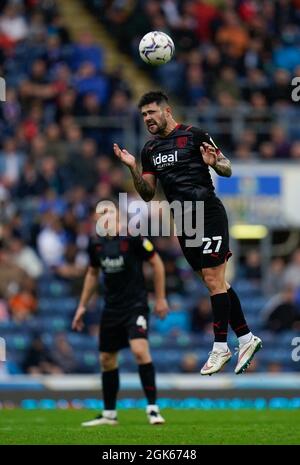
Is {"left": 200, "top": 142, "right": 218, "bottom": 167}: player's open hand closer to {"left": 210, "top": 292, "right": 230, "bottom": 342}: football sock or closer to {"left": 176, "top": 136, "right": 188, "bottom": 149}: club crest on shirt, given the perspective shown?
{"left": 176, "top": 136, "right": 188, "bottom": 149}: club crest on shirt

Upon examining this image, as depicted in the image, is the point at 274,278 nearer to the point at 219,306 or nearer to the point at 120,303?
the point at 120,303

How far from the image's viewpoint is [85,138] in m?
23.8

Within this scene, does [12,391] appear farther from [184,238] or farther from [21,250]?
[184,238]

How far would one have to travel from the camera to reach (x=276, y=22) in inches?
1077

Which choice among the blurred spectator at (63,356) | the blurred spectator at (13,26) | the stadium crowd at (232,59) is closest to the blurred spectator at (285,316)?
the stadium crowd at (232,59)

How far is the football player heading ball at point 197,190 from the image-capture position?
1260cm

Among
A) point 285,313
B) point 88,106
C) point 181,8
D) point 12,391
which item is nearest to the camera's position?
point 12,391

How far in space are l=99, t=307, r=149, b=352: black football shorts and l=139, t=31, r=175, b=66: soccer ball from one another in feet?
10.5

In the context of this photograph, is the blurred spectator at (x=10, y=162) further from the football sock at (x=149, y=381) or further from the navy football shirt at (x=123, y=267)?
the football sock at (x=149, y=381)

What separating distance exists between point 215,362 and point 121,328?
8.35 ft

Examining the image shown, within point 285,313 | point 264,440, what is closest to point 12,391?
point 285,313

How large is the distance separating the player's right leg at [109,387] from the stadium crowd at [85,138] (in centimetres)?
564

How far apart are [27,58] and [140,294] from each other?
35.9ft

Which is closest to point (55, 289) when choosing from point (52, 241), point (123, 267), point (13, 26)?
point (52, 241)
